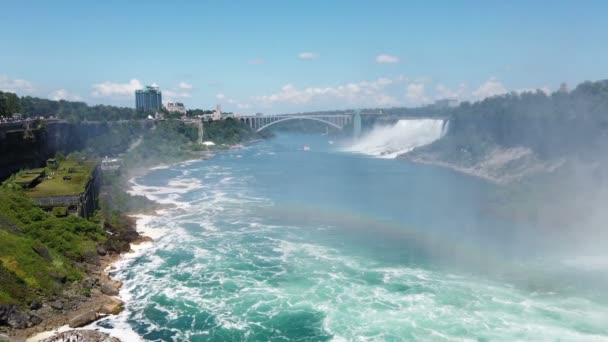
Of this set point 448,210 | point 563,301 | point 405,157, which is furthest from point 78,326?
point 405,157

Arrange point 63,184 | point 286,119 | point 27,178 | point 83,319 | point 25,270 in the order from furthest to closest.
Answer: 1. point 286,119
2. point 27,178
3. point 63,184
4. point 25,270
5. point 83,319

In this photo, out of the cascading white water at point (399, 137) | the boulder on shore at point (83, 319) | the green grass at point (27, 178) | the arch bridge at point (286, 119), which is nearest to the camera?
the boulder on shore at point (83, 319)

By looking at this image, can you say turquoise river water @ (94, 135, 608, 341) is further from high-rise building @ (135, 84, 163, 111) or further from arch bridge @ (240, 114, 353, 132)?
high-rise building @ (135, 84, 163, 111)

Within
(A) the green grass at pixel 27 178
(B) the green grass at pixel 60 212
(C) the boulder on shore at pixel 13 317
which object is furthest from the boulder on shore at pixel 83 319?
(A) the green grass at pixel 27 178

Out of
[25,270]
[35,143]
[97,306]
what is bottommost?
[97,306]

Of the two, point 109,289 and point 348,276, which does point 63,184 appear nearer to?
point 109,289

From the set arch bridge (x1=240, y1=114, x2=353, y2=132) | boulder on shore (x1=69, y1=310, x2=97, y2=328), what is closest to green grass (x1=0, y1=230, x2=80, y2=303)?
boulder on shore (x1=69, y1=310, x2=97, y2=328)

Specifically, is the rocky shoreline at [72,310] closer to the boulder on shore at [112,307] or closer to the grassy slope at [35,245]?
the boulder on shore at [112,307]

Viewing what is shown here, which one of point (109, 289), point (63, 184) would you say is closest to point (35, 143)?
point (63, 184)
